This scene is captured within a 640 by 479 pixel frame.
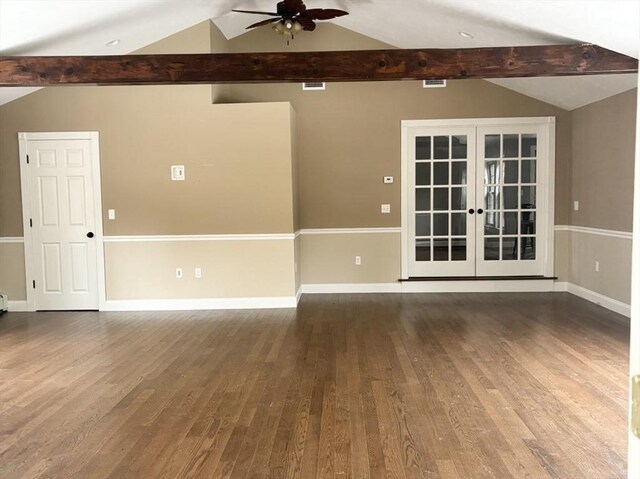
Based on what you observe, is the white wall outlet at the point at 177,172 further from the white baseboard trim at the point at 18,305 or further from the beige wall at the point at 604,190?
the beige wall at the point at 604,190

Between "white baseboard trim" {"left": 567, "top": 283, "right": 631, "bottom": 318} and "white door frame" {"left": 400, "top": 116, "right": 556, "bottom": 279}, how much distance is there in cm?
40

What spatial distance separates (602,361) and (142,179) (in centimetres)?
522

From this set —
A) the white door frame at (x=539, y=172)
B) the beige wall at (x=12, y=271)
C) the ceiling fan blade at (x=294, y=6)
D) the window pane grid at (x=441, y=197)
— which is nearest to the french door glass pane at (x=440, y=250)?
the window pane grid at (x=441, y=197)

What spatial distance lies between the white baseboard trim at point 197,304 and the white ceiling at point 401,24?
2.83 m

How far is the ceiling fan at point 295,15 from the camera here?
480 centimetres

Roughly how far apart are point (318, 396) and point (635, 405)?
9.45ft

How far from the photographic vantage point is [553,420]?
307cm

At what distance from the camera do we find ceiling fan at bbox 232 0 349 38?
15.8 feet

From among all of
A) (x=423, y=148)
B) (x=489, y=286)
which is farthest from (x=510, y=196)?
(x=423, y=148)

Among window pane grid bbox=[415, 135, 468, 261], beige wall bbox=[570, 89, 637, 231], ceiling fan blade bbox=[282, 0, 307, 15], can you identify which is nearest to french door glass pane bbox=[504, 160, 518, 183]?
window pane grid bbox=[415, 135, 468, 261]

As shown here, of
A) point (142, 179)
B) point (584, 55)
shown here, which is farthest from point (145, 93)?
point (584, 55)

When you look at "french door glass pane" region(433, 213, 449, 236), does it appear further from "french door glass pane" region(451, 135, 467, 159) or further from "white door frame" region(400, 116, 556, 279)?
"french door glass pane" region(451, 135, 467, 159)

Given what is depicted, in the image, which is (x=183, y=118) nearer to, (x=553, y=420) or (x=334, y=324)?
(x=334, y=324)

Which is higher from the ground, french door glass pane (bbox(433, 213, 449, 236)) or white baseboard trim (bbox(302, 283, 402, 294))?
french door glass pane (bbox(433, 213, 449, 236))
